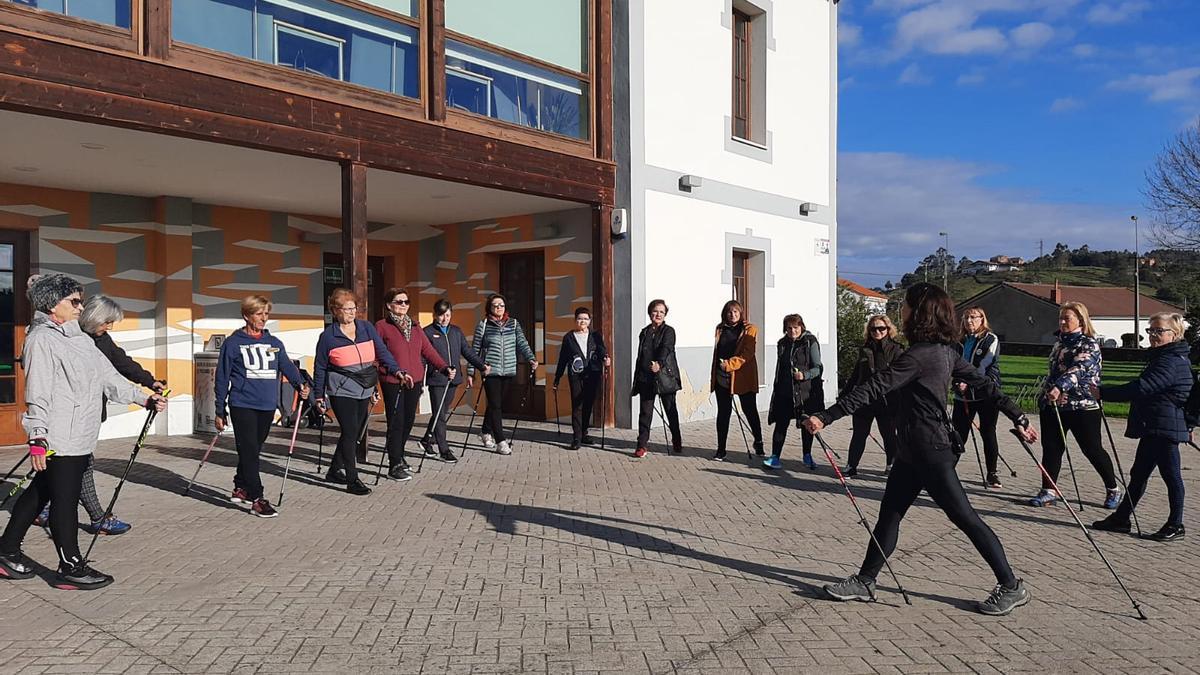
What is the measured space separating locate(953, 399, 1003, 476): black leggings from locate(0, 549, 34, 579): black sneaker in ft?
23.9

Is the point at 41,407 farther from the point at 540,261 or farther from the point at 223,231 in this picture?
the point at 540,261

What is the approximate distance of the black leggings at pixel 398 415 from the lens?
845 cm

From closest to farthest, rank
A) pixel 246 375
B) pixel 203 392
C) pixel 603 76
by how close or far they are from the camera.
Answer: pixel 246 375 → pixel 203 392 → pixel 603 76

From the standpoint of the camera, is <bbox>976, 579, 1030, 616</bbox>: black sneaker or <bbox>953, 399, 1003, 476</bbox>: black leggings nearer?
<bbox>976, 579, 1030, 616</bbox>: black sneaker

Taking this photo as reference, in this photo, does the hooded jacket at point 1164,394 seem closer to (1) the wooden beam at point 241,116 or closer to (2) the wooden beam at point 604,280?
(2) the wooden beam at point 604,280

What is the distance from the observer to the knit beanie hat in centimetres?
505

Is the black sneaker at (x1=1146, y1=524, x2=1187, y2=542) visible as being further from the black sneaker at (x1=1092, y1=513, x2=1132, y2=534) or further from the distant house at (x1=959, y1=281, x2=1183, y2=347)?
the distant house at (x1=959, y1=281, x2=1183, y2=347)

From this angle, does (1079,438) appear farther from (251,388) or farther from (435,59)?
(435,59)

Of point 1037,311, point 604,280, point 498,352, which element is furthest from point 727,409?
point 1037,311

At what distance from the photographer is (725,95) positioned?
549 inches

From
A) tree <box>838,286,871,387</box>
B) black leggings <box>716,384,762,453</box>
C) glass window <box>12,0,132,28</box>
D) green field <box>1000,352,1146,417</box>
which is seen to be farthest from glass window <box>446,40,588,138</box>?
tree <box>838,286,871,387</box>

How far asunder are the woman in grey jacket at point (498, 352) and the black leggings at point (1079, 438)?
5367mm

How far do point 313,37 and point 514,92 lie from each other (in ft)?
9.25

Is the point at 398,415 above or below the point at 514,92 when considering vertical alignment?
below
